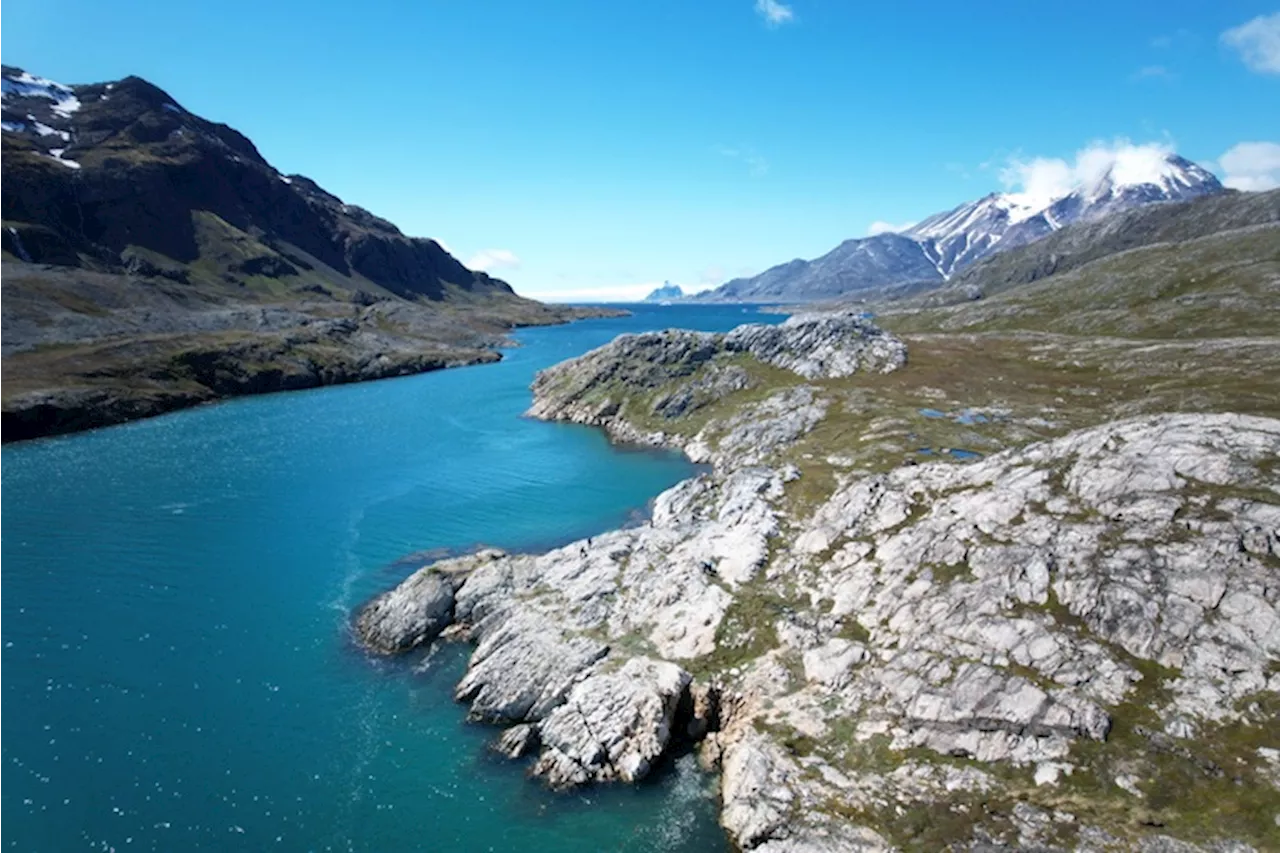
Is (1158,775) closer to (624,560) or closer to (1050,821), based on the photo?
(1050,821)

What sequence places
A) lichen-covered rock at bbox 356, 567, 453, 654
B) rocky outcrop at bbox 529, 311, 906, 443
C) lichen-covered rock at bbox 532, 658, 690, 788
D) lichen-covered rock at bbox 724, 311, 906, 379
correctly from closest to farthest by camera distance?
lichen-covered rock at bbox 532, 658, 690, 788
lichen-covered rock at bbox 356, 567, 453, 654
rocky outcrop at bbox 529, 311, 906, 443
lichen-covered rock at bbox 724, 311, 906, 379

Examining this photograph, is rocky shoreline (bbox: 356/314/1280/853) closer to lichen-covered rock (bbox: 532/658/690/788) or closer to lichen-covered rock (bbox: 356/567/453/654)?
lichen-covered rock (bbox: 532/658/690/788)

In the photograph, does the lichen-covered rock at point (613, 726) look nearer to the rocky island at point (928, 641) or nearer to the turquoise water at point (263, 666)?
the rocky island at point (928, 641)

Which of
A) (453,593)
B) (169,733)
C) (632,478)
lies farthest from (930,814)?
(632,478)

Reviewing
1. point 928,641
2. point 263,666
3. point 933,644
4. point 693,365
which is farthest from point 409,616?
point 693,365

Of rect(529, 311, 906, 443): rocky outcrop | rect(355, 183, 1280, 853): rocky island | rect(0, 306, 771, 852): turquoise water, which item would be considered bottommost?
rect(0, 306, 771, 852): turquoise water

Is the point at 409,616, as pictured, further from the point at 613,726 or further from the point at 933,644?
the point at 933,644

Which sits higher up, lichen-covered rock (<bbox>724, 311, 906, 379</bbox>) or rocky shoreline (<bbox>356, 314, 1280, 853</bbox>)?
lichen-covered rock (<bbox>724, 311, 906, 379</bbox>)

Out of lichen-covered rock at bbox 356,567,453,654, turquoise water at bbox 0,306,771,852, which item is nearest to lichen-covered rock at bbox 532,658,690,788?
turquoise water at bbox 0,306,771,852

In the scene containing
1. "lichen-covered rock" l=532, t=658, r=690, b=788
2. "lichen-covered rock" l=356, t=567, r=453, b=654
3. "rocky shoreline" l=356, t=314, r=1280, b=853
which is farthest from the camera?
"lichen-covered rock" l=356, t=567, r=453, b=654
